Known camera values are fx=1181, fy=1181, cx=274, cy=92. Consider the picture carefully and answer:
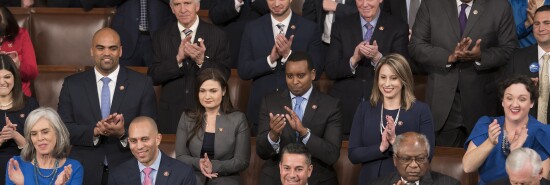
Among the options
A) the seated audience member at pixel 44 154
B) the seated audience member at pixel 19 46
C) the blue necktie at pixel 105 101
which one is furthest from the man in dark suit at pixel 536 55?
the seated audience member at pixel 19 46

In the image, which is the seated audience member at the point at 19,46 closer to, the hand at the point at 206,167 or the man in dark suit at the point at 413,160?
the hand at the point at 206,167

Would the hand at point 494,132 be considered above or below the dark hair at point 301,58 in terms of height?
below

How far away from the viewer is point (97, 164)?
6.60m

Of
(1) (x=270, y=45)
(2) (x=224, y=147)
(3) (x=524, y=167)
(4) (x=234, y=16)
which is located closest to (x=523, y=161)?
(3) (x=524, y=167)

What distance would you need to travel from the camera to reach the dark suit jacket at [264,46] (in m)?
7.12

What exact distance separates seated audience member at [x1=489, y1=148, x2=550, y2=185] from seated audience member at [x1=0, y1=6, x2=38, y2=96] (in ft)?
9.96

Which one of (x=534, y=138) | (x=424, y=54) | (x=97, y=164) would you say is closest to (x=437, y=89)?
(x=424, y=54)

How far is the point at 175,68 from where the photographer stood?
7.07m

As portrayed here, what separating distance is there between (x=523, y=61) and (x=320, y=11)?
1.50 meters

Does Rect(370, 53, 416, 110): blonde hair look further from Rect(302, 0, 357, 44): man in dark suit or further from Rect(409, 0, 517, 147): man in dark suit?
Rect(302, 0, 357, 44): man in dark suit

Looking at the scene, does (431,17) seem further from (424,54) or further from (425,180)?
(425,180)

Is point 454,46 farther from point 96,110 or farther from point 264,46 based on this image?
point 96,110

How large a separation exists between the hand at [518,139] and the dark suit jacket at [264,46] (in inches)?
59.4

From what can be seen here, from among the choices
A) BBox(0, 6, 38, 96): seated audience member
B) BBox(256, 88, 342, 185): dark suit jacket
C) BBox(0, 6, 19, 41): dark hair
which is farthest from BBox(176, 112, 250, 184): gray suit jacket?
BBox(0, 6, 19, 41): dark hair
